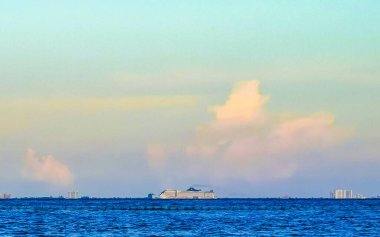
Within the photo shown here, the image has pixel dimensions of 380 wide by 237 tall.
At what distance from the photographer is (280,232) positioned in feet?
341

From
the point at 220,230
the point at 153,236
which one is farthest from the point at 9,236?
the point at 220,230

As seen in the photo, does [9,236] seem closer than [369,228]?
Yes

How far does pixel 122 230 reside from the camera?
4186 inches

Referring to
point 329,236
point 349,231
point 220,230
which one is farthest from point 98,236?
point 349,231

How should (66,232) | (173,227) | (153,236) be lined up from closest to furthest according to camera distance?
(153,236) < (66,232) < (173,227)

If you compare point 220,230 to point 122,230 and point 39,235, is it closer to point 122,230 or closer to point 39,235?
point 122,230

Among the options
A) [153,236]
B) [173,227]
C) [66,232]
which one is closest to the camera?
[153,236]

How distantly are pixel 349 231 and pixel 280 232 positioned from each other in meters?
9.67

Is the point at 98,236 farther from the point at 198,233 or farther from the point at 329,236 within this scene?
the point at 329,236

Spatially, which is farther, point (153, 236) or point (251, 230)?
point (251, 230)

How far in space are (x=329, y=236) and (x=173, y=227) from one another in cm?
2408

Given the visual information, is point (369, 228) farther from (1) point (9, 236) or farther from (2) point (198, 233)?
(1) point (9, 236)

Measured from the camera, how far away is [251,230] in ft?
354

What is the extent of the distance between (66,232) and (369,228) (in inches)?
A: 1528
